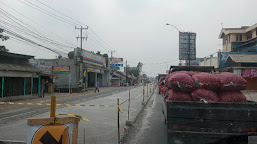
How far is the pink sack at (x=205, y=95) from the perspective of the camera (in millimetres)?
4281

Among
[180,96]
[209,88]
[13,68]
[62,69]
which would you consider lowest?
[180,96]

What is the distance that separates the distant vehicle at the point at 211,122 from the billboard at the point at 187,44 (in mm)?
24179

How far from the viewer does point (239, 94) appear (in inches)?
169

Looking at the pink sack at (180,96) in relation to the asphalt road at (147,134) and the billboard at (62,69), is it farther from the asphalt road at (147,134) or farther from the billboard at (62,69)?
the billboard at (62,69)

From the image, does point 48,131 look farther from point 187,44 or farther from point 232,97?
point 187,44

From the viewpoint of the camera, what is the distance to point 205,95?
14.1ft

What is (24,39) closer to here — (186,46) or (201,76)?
(201,76)

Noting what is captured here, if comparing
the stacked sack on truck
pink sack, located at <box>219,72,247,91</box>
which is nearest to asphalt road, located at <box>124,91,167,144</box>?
the stacked sack on truck

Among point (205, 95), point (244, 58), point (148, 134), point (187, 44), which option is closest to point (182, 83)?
point (205, 95)

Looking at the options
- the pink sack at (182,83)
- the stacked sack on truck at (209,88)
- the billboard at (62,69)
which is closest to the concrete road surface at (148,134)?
the stacked sack on truck at (209,88)

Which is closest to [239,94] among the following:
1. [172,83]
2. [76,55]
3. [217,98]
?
[217,98]

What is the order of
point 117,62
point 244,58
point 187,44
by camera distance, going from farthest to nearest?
point 117,62 < point 187,44 < point 244,58

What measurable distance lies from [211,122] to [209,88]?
0.85m

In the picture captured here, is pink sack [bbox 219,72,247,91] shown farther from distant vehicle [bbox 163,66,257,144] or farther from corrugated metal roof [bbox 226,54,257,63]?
corrugated metal roof [bbox 226,54,257,63]
